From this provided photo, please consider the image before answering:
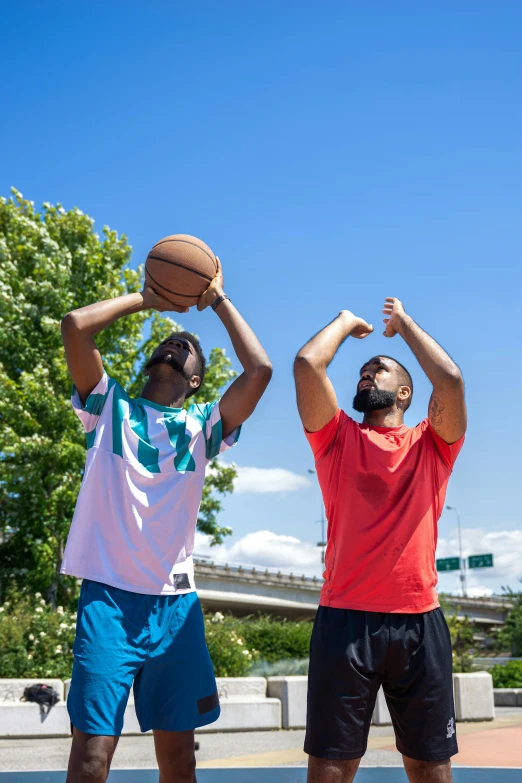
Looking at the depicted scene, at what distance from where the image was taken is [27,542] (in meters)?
19.5

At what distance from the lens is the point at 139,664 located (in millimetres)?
3521

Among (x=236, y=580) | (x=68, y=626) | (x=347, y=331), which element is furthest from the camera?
(x=236, y=580)

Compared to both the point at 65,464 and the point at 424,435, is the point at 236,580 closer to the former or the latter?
the point at 65,464

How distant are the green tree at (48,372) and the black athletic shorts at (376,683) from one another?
15881 millimetres

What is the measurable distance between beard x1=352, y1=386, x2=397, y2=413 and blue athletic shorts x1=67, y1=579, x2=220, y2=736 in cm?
131

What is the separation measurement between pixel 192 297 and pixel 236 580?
138 ft

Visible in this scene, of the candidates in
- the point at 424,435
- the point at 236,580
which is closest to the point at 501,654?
the point at 236,580

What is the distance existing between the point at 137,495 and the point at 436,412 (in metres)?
1.50

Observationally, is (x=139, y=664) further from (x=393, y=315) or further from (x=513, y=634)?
(x=513, y=634)

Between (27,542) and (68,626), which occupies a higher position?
(27,542)

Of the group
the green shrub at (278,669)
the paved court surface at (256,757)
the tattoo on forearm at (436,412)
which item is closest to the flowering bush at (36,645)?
the paved court surface at (256,757)

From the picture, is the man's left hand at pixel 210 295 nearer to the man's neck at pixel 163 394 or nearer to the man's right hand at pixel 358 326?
the man's neck at pixel 163 394

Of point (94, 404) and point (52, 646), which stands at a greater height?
point (94, 404)

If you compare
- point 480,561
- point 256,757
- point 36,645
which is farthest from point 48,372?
point 480,561
